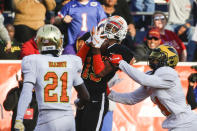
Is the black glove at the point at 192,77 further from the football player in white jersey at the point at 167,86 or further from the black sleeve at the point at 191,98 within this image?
the football player in white jersey at the point at 167,86

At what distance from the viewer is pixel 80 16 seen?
28.8ft

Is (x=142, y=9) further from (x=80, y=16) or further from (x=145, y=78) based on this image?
(x=145, y=78)

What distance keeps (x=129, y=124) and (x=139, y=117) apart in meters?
0.20

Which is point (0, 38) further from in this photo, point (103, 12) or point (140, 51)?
point (140, 51)

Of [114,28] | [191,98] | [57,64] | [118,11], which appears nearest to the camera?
[57,64]

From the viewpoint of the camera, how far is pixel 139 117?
822 centimetres

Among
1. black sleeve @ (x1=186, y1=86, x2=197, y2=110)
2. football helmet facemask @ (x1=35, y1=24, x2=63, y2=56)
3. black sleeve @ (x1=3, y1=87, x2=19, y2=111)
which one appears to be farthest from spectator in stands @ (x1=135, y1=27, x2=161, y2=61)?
football helmet facemask @ (x1=35, y1=24, x2=63, y2=56)

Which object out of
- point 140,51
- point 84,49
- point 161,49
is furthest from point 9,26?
point 161,49

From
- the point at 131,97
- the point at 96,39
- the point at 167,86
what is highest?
the point at 96,39

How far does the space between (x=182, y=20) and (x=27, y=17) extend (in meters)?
3.14

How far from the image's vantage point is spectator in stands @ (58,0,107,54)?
344 inches

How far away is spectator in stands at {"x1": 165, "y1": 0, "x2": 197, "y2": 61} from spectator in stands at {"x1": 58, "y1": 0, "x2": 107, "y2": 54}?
1810mm

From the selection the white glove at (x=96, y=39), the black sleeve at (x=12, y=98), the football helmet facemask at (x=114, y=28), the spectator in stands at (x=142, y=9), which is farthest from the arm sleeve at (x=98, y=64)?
the spectator in stands at (x=142, y=9)

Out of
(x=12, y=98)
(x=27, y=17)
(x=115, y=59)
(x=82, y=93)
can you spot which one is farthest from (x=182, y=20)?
(x=82, y=93)
